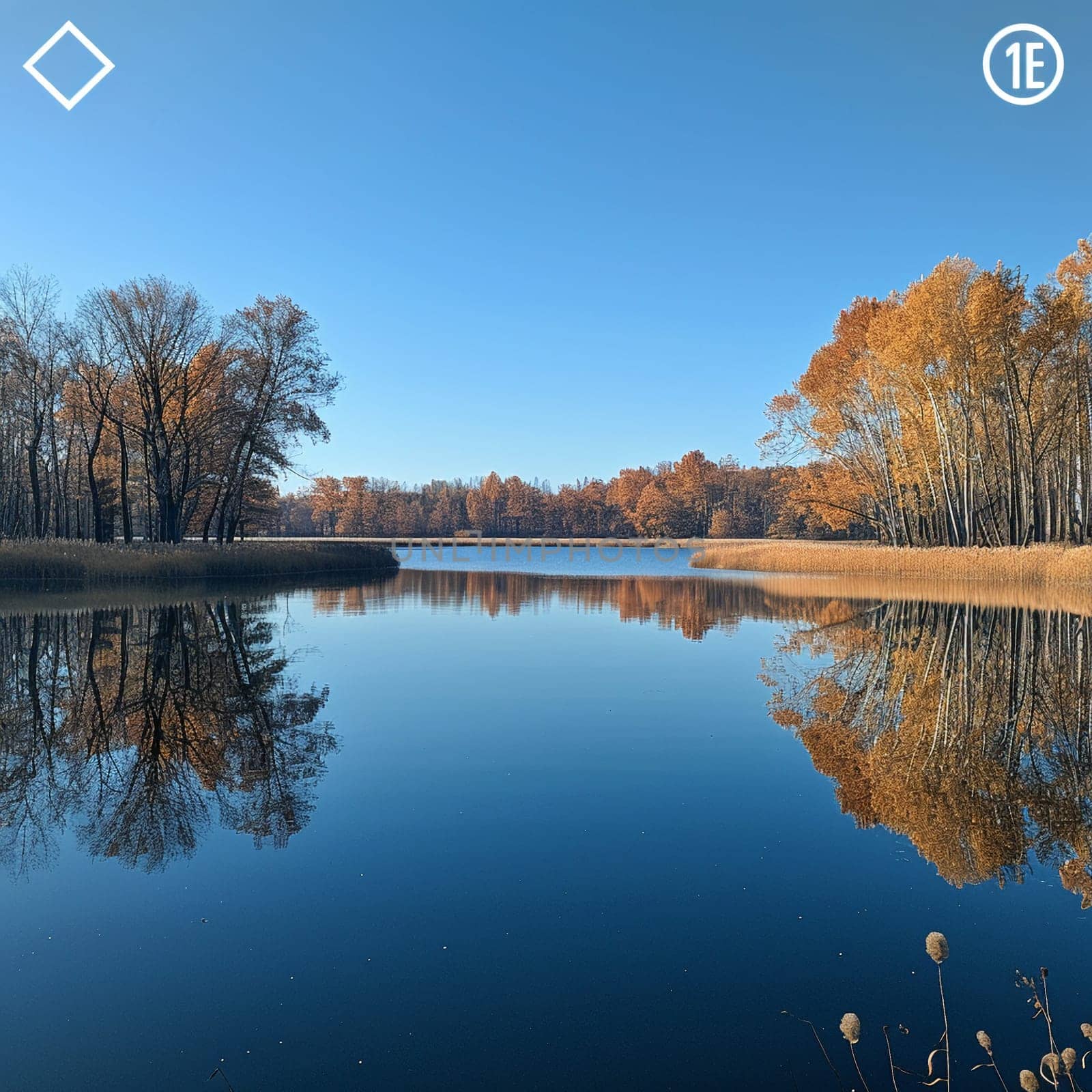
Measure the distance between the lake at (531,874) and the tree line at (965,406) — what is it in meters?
22.5

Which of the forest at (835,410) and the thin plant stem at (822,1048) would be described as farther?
the forest at (835,410)

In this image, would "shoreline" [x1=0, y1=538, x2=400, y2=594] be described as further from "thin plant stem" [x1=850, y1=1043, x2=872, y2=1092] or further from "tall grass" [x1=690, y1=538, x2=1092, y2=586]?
"thin plant stem" [x1=850, y1=1043, x2=872, y2=1092]

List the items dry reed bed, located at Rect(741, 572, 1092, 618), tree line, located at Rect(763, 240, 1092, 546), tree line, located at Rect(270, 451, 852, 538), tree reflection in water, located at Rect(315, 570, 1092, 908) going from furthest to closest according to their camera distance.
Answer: tree line, located at Rect(270, 451, 852, 538) → tree line, located at Rect(763, 240, 1092, 546) → dry reed bed, located at Rect(741, 572, 1092, 618) → tree reflection in water, located at Rect(315, 570, 1092, 908)

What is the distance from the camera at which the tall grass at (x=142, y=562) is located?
26469 mm

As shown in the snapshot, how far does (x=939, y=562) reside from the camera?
30406mm

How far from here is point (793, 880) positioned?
483cm

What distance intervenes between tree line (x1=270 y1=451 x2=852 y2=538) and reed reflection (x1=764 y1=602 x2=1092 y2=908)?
71.3 m

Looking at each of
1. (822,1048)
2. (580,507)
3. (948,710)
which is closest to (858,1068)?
(822,1048)

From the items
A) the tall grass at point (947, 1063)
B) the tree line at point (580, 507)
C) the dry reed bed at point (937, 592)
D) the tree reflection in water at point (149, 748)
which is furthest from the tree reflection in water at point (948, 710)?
the tree line at point (580, 507)

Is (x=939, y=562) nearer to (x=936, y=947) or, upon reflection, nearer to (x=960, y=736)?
(x=960, y=736)

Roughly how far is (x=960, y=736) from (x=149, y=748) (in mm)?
8089

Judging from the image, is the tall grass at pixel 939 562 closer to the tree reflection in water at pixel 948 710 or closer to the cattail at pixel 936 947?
the tree reflection in water at pixel 948 710

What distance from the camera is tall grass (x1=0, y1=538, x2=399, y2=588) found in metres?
26.5

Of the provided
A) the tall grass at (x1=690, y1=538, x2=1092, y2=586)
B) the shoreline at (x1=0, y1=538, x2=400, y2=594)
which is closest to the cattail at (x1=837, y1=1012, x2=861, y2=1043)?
the tall grass at (x1=690, y1=538, x2=1092, y2=586)
